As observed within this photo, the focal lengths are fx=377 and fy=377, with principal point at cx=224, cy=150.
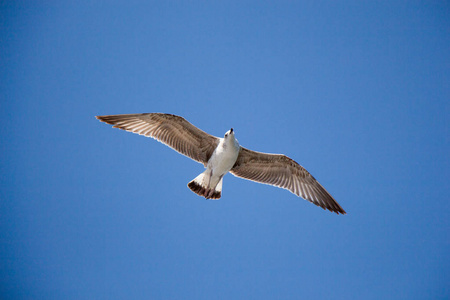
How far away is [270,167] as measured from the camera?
8641mm

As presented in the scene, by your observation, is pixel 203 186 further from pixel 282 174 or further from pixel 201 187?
pixel 282 174

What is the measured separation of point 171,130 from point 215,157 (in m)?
1.13

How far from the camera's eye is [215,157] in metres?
7.80

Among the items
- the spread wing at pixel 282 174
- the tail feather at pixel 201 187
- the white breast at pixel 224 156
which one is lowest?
the tail feather at pixel 201 187

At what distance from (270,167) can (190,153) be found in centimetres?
189

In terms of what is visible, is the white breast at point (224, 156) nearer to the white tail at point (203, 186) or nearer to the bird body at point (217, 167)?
the bird body at point (217, 167)

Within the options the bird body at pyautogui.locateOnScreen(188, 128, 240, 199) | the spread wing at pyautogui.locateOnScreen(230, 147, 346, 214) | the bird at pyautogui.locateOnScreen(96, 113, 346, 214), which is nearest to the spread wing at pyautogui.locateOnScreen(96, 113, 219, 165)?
the bird at pyautogui.locateOnScreen(96, 113, 346, 214)

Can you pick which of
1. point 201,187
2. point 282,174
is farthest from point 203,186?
point 282,174

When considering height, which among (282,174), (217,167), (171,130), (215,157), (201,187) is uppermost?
(282,174)

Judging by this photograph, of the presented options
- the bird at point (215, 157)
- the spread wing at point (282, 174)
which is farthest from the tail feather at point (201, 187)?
the spread wing at point (282, 174)

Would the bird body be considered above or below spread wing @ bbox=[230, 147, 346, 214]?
below

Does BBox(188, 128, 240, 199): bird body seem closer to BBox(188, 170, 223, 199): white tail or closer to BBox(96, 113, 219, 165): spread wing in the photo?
BBox(188, 170, 223, 199): white tail

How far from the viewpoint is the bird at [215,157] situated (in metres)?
7.86

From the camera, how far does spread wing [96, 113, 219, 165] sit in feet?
26.0
